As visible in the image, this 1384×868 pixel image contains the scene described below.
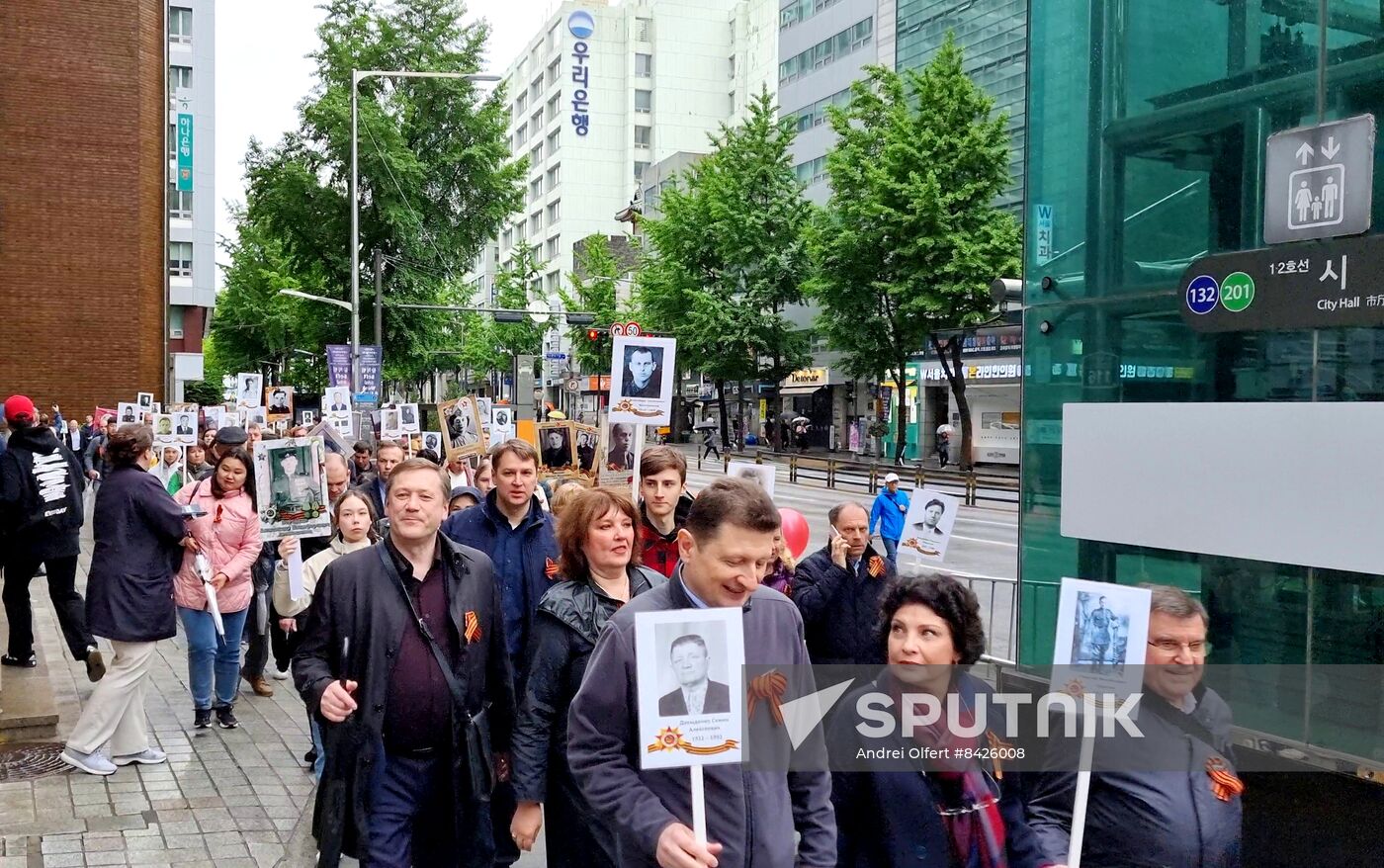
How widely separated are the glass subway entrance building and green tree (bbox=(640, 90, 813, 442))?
40.2m

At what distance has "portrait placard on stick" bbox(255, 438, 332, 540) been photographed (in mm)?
7258

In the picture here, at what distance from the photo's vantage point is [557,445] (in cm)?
1303

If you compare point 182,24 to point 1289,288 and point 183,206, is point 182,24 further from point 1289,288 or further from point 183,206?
point 1289,288

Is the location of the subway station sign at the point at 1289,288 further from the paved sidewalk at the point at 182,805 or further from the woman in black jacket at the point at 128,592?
the woman in black jacket at the point at 128,592

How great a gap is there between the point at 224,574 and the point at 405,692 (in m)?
4.04

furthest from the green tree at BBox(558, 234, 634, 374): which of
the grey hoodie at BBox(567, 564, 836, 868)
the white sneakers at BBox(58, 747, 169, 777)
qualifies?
the grey hoodie at BBox(567, 564, 836, 868)

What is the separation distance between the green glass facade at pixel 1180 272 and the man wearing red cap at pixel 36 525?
6.48 metres

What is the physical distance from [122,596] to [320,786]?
3.28 meters

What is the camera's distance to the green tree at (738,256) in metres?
48.4

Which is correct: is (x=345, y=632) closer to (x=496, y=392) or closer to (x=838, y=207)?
(x=838, y=207)

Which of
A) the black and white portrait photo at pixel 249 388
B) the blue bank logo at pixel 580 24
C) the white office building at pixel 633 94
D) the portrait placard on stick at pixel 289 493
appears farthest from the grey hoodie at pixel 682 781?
the white office building at pixel 633 94

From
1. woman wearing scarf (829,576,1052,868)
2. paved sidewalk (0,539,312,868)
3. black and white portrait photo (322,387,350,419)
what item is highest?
black and white portrait photo (322,387,350,419)

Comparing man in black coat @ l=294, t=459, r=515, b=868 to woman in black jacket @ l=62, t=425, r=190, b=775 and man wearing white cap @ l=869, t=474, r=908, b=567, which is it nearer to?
woman in black jacket @ l=62, t=425, r=190, b=775

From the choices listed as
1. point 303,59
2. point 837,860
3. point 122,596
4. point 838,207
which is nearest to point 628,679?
point 837,860
